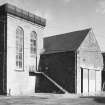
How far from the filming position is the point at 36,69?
3356 cm

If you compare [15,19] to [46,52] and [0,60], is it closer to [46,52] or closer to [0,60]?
[0,60]

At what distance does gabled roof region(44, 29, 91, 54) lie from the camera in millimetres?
33116

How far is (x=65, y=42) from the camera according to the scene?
1399 inches

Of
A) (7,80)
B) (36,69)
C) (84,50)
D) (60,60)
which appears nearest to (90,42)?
(84,50)

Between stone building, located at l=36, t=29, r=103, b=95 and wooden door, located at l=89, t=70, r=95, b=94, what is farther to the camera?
wooden door, located at l=89, t=70, r=95, b=94

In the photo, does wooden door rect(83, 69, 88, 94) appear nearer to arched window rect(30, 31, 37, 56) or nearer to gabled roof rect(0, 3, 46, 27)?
arched window rect(30, 31, 37, 56)

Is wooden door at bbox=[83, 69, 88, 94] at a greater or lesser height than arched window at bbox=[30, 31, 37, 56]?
lesser

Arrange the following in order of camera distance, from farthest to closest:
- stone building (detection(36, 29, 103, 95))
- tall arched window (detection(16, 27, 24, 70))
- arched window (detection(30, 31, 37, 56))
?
arched window (detection(30, 31, 37, 56))
stone building (detection(36, 29, 103, 95))
tall arched window (detection(16, 27, 24, 70))

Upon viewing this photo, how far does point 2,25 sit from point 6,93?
9.24m

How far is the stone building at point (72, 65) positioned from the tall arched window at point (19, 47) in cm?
448

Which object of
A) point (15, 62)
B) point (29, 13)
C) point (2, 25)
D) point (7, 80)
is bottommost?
point (7, 80)

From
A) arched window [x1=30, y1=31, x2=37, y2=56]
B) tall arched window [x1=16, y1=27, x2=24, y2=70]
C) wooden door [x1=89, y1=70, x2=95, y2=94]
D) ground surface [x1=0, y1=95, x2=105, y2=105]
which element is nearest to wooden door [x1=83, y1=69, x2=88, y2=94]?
wooden door [x1=89, y1=70, x2=95, y2=94]

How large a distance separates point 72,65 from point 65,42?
537 cm

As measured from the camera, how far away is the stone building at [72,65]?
31.5 m
